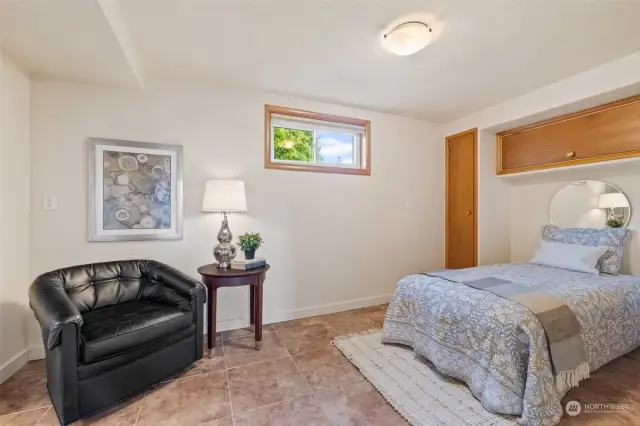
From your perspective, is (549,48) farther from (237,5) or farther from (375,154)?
(237,5)

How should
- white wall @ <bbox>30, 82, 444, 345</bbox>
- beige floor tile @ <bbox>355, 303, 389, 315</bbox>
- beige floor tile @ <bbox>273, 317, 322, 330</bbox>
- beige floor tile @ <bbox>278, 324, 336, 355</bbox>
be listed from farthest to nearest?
beige floor tile @ <bbox>355, 303, 389, 315</bbox>, beige floor tile @ <bbox>273, 317, 322, 330</bbox>, beige floor tile @ <bbox>278, 324, 336, 355</bbox>, white wall @ <bbox>30, 82, 444, 345</bbox>

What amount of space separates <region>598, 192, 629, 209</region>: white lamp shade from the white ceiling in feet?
4.11

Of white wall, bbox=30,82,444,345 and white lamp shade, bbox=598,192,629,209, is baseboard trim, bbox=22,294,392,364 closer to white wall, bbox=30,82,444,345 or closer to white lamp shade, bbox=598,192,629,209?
white wall, bbox=30,82,444,345

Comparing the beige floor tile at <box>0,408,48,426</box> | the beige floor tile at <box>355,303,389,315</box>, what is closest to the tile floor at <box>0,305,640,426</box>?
the beige floor tile at <box>0,408,48,426</box>

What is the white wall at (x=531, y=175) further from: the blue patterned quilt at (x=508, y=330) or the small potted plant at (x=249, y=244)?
the small potted plant at (x=249, y=244)

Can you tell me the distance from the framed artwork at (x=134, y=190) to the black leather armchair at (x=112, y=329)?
32 cm

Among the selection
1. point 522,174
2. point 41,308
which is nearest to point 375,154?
point 522,174

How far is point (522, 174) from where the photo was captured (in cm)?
332

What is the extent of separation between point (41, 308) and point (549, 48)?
3746 millimetres

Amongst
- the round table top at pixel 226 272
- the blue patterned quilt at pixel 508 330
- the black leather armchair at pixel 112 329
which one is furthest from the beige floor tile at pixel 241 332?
the blue patterned quilt at pixel 508 330

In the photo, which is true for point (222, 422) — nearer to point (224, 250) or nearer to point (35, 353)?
point (224, 250)

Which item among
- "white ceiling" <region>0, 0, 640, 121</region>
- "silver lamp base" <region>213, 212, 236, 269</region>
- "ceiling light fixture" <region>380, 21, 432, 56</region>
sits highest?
"white ceiling" <region>0, 0, 640, 121</region>

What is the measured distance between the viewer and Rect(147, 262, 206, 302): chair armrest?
6.79 feet

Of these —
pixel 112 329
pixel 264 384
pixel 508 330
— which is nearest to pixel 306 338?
pixel 264 384
